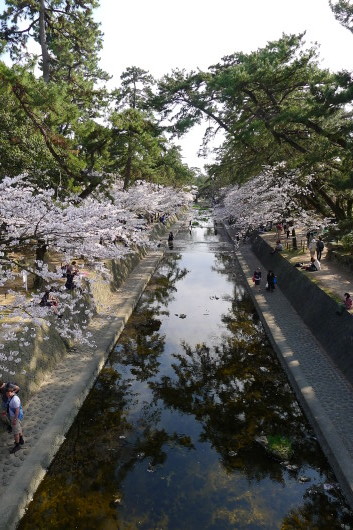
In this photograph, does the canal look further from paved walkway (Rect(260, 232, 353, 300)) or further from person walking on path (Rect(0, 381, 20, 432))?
paved walkway (Rect(260, 232, 353, 300))

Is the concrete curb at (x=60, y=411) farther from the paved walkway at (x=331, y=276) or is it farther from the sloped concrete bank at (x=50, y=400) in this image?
the paved walkway at (x=331, y=276)

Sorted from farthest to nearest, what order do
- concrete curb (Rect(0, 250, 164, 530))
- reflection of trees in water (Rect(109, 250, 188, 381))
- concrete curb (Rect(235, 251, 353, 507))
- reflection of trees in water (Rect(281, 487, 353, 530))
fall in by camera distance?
1. reflection of trees in water (Rect(109, 250, 188, 381))
2. concrete curb (Rect(235, 251, 353, 507))
3. concrete curb (Rect(0, 250, 164, 530))
4. reflection of trees in water (Rect(281, 487, 353, 530))

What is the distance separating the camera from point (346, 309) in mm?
Result: 15102

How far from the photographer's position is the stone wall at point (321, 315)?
45.7 ft

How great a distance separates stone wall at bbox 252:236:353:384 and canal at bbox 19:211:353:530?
231 centimetres

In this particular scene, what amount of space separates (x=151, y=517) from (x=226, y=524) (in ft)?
5.55

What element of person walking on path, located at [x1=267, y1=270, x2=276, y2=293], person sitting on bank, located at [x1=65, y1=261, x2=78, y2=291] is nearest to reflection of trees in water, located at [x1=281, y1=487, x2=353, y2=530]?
person sitting on bank, located at [x1=65, y1=261, x2=78, y2=291]

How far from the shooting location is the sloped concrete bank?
8.58 meters

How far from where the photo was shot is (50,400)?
1201 centimetres

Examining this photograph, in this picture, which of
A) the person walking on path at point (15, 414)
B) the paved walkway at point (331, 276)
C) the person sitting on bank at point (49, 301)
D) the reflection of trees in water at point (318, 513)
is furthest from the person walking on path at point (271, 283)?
the person walking on path at point (15, 414)

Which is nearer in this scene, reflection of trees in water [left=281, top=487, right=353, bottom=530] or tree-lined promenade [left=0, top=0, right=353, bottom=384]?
reflection of trees in water [left=281, top=487, right=353, bottom=530]

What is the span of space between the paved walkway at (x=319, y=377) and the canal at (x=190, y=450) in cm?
56

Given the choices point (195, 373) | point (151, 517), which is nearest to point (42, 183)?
point (195, 373)

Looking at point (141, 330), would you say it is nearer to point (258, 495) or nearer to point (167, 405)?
point (167, 405)
